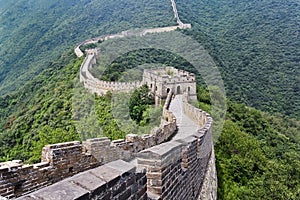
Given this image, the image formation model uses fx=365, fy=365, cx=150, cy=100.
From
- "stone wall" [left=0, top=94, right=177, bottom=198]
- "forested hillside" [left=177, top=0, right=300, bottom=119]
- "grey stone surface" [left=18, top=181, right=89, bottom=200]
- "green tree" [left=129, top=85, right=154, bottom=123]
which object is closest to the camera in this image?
"grey stone surface" [left=18, top=181, right=89, bottom=200]

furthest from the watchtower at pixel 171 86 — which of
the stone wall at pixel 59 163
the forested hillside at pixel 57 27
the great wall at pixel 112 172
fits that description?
the forested hillside at pixel 57 27

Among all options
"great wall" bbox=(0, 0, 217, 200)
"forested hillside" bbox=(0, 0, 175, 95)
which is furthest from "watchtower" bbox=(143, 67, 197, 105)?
"forested hillside" bbox=(0, 0, 175, 95)

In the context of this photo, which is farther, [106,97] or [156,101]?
[106,97]

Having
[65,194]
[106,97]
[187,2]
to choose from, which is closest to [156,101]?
[106,97]

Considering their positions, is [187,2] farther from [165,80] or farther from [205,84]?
[165,80]

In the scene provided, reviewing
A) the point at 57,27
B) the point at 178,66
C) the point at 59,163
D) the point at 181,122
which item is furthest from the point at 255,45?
the point at 59,163

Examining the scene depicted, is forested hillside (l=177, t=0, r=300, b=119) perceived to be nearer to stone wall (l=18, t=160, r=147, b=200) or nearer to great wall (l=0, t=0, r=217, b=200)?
great wall (l=0, t=0, r=217, b=200)
